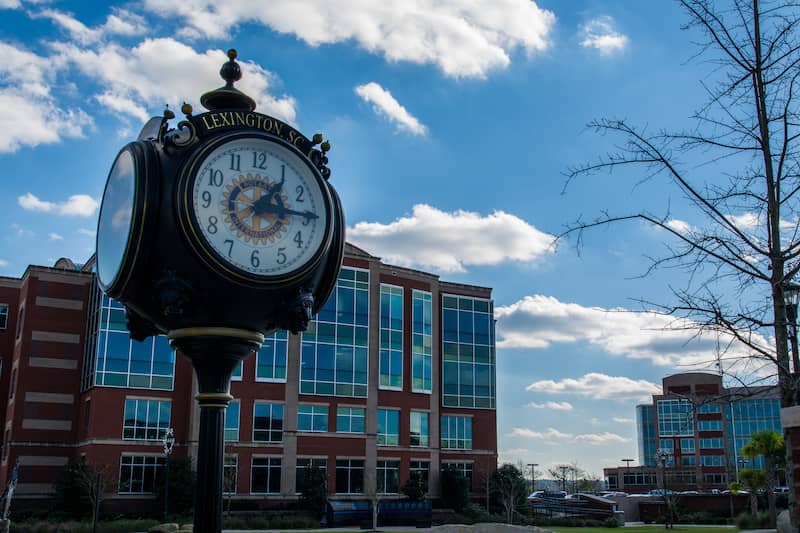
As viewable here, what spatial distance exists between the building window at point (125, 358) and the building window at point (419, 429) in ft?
51.6

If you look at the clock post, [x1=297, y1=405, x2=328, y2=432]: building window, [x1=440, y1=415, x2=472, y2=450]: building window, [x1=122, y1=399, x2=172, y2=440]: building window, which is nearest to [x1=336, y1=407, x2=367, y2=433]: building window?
[x1=297, y1=405, x2=328, y2=432]: building window

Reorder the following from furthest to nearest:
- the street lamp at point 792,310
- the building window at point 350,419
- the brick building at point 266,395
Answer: the building window at point 350,419, the brick building at point 266,395, the street lamp at point 792,310

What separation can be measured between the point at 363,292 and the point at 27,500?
853 inches

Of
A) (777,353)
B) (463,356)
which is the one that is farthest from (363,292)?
(777,353)

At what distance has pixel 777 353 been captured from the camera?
7.99m

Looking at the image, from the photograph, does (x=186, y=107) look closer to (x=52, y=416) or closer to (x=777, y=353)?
(x=777, y=353)

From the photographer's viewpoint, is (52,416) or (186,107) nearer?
(186,107)

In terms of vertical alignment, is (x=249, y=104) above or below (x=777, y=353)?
above

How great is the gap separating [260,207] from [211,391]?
5.25ft

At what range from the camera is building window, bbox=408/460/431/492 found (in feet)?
172

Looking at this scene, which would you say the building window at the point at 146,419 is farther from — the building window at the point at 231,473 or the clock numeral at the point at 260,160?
the clock numeral at the point at 260,160

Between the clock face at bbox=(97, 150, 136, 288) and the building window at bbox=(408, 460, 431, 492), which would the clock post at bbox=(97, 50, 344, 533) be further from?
the building window at bbox=(408, 460, 431, 492)

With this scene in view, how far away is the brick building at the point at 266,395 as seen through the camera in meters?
44.1

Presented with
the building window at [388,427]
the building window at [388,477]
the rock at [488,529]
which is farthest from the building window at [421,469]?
the rock at [488,529]
